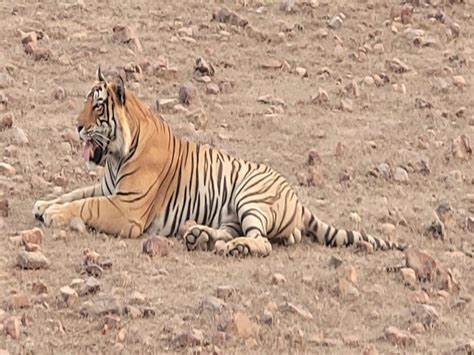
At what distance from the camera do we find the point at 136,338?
20.5 ft

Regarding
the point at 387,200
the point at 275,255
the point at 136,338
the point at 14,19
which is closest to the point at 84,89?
the point at 14,19

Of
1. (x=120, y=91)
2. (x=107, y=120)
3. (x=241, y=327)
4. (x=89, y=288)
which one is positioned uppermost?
(x=120, y=91)

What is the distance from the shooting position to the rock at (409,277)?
7.35m

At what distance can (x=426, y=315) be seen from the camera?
22.1ft

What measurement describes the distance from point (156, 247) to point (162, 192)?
94 cm

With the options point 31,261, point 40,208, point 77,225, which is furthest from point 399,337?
point 40,208

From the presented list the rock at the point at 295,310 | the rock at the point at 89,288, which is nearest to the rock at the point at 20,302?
the rock at the point at 89,288

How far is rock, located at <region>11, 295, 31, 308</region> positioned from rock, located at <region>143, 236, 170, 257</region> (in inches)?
45.2

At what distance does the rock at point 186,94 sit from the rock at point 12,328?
530 centimetres

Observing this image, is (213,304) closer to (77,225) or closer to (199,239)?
(199,239)

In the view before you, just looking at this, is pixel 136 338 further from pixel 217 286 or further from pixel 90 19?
pixel 90 19

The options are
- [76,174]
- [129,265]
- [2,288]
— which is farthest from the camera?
[76,174]

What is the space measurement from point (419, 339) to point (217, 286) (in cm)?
112

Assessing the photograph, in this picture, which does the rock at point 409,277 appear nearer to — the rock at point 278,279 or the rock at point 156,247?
the rock at point 278,279
